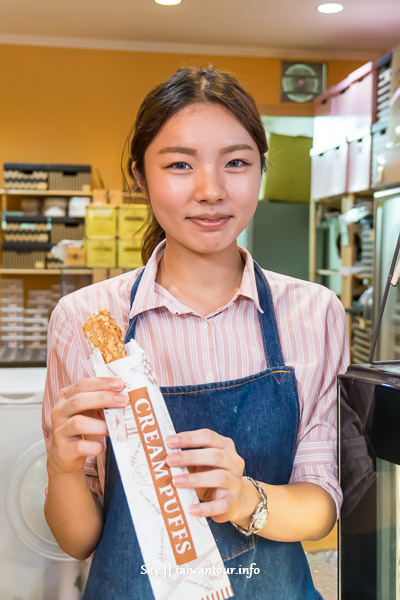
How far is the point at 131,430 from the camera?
741 mm

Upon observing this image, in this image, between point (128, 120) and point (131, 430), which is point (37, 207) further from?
point (131, 430)

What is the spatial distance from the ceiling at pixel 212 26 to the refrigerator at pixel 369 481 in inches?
223

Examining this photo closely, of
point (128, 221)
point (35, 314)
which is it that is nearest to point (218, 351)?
point (128, 221)

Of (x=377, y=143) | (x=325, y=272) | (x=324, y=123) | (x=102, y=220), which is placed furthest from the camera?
(x=324, y=123)

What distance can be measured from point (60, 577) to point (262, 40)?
6259mm

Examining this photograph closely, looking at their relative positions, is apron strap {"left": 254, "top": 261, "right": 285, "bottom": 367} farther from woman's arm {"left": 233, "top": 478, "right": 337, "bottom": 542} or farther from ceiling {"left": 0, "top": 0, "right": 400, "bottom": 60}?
ceiling {"left": 0, "top": 0, "right": 400, "bottom": 60}

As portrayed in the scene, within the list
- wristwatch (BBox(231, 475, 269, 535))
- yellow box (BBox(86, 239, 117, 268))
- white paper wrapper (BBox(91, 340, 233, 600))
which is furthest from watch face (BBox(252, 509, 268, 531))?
yellow box (BBox(86, 239, 117, 268))

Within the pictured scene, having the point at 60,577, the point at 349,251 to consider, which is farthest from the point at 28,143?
the point at 60,577

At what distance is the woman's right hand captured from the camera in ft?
2.44

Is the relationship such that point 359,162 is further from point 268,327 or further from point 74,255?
point 268,327

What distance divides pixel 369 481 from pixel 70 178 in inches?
258

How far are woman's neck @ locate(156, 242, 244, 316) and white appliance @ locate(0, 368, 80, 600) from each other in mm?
1202

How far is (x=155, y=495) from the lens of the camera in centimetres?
74

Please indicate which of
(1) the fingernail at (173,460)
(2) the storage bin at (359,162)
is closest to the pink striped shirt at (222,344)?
(1) the fingernail at (173,460)
